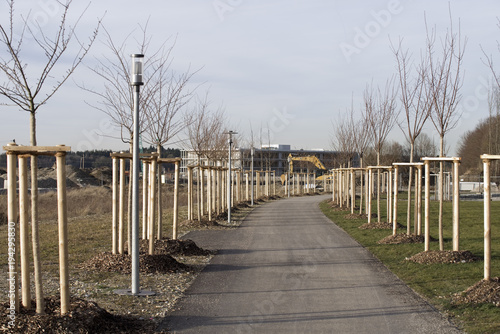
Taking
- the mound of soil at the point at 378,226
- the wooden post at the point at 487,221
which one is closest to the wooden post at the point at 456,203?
the wooden post at the point at 487,221

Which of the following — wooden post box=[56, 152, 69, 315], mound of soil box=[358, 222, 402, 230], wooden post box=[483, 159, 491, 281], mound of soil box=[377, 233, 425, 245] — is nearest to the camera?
wooden post box=[56, 152, 69, 315]

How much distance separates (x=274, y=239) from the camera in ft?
46.6

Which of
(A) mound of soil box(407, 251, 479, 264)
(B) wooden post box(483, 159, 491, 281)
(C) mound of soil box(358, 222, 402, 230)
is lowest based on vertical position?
(C) mound of soil box(358, 222, 402, 230)

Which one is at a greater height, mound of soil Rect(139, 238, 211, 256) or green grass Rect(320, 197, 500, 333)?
mound of soil Rect(139, 238, 211, 256)

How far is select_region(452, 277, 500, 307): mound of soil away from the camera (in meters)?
6.84

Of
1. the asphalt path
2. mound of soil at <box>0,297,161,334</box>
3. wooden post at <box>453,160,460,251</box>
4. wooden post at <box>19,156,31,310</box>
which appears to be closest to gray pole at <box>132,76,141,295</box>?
the asphalt path

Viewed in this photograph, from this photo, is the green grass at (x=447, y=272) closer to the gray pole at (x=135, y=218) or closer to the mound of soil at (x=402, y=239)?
the mound of soil at (x=402, y=239)

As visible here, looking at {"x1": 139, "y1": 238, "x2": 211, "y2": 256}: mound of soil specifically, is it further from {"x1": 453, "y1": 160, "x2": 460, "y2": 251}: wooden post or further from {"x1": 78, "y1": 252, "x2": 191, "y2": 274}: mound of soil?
{"x1": 453, "y1": 160, "x2": 460, "y2": 251}: wooden post

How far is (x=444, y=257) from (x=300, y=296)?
390 centimetres

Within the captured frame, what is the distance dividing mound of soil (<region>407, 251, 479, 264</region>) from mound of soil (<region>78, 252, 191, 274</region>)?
447 cm

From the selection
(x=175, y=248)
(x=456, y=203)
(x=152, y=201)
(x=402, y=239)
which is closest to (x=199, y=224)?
(x=175, y=248)

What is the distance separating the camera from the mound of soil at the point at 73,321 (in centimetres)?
521

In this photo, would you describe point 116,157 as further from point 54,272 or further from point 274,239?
point 274,239

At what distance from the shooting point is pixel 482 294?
697 centimetres
